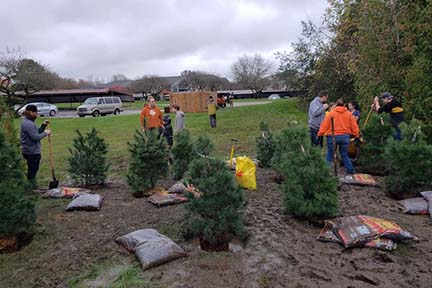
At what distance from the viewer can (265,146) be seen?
7746 millimetres

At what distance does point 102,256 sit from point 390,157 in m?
4.73

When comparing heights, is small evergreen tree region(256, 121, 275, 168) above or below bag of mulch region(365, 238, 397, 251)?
above

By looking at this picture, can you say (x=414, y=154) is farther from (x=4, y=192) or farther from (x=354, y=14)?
(x=354, y=14)

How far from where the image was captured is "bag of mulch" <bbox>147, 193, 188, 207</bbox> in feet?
17.9

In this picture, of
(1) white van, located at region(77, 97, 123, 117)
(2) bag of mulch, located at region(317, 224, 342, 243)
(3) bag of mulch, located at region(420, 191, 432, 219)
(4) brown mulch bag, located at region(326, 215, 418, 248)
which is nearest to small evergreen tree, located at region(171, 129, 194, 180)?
(2) bag of mulch, located at region(317, 224, 342, 243)

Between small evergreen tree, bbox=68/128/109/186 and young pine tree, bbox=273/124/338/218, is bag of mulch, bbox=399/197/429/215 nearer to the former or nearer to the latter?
young pine tree, bbox=273/124/338/218

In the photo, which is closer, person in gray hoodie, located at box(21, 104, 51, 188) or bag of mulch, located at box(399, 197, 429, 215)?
bag of mulch, located at box(399, 197, 429, 215)

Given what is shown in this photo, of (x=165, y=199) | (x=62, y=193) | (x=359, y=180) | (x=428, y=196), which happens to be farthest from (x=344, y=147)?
(x=62, y=193)

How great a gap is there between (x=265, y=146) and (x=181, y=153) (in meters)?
1.88

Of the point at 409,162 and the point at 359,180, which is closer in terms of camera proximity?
the point at 409,162

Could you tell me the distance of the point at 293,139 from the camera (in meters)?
4.88

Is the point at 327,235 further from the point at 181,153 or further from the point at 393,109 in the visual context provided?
the point at 393,109

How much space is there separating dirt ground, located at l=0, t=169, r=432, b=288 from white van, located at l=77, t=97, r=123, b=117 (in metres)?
26.7

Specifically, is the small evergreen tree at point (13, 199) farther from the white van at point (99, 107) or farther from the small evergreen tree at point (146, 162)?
the white van at point (99, 107)
